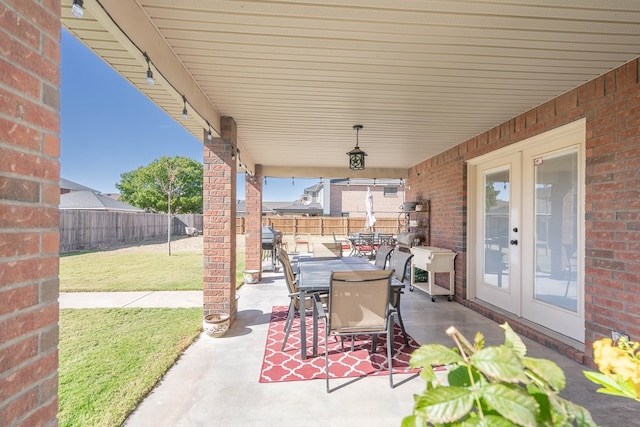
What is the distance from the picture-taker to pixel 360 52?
2.38 metres

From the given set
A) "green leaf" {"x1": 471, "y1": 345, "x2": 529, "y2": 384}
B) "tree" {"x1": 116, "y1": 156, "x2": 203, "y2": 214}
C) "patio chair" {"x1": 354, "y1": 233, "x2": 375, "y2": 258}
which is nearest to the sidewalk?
"green leaf" {"x1": 471, "y1": 345, "x2": 529, "y2": 384}

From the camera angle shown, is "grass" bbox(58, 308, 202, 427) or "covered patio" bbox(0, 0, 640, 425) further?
"grass" bbox(58, 308, 202, 427)

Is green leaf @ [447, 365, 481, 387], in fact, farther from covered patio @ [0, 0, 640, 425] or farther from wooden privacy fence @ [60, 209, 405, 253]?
wooden privacy fence @ [60, 209, 405, 253]

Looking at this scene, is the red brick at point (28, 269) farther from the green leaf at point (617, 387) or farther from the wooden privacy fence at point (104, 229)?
the wooden privacy fence at point (104, 229)

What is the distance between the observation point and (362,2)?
1.84 meters

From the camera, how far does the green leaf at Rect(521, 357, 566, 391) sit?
575 millimetres

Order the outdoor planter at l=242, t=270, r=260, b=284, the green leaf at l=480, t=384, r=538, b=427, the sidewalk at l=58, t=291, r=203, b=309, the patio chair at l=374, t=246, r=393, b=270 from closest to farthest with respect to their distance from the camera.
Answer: the green leaf at l=480, t=384, r=538, b=427 → the patio chair at l=374, t=246, r=393, b=270 → the sidewalk at l=58, t=291, r=203, b=309 → the outdoor planter at l=242, t=270, r=260, b=284

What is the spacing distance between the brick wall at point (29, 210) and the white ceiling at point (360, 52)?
86 centimetres

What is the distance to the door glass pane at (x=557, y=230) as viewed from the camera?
10.9 ft

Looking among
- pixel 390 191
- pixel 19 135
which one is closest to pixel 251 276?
pixel 19 135

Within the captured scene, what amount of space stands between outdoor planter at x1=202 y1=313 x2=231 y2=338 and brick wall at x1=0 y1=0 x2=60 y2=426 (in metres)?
2.54

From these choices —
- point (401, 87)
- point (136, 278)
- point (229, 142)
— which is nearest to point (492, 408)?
point (401, 87)

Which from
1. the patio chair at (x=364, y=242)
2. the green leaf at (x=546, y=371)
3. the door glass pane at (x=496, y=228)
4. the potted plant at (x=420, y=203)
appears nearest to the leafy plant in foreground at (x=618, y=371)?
the green leaf at (x=546, y=371)

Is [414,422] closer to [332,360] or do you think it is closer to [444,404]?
[444,404]
